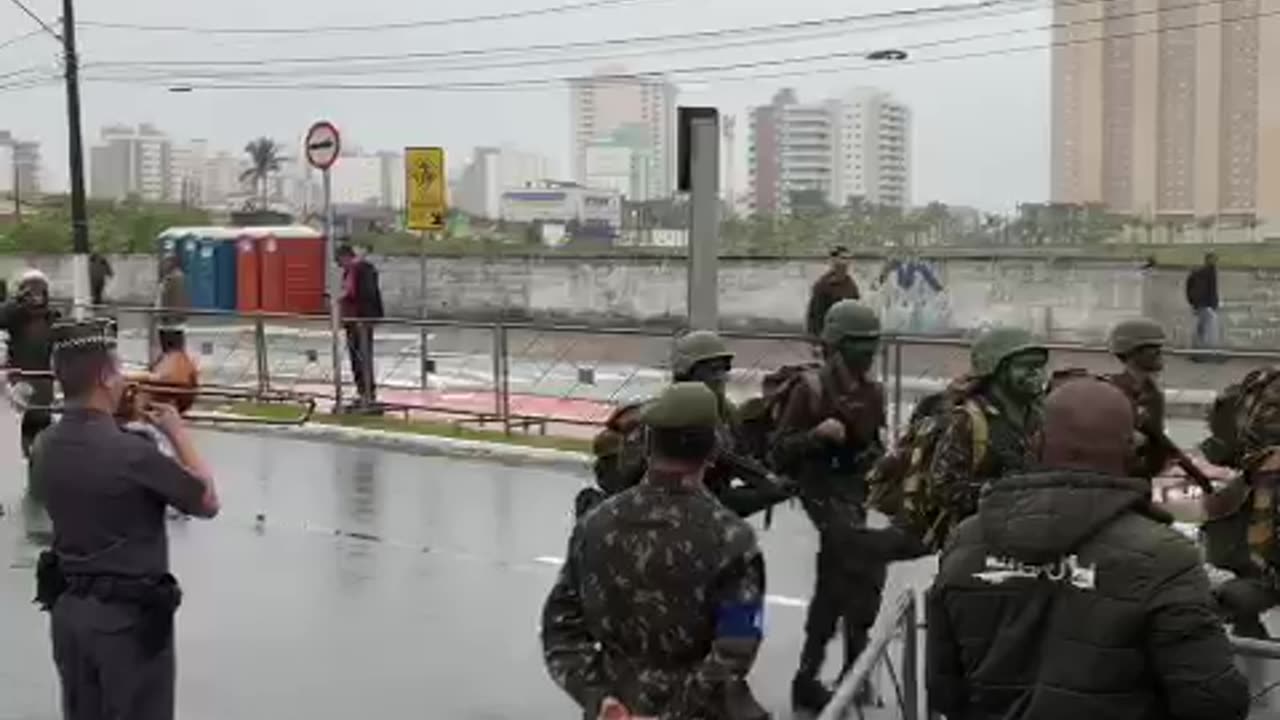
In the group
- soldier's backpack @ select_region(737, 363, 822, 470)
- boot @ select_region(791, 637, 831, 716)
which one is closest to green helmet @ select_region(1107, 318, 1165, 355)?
soldier's backpack @ select_region(737, 363, 822, 470)

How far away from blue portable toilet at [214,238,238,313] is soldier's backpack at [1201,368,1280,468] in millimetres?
30998

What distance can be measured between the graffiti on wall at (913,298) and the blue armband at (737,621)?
82.5ft

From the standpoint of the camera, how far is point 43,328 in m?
13.1

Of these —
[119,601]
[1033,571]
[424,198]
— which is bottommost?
[119,601]

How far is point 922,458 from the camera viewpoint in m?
5.98

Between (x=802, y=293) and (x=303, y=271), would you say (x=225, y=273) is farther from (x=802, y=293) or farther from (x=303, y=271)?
(x=802, y=293)

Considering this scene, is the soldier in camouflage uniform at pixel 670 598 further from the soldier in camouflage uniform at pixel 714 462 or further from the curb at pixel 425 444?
the curb at pixel 425 444

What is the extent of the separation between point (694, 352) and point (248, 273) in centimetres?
3040

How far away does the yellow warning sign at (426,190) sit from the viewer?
749 inches

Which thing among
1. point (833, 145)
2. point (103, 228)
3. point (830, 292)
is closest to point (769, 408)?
point (830, 292)

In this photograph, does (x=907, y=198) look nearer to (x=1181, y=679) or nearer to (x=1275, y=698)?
(x=1275, y=698)

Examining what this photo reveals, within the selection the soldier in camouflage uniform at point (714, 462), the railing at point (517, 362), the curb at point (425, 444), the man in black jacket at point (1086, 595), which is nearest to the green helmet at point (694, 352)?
the soldier in camouflage uniform at point (714, 462)

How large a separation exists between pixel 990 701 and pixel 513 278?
3139 cm

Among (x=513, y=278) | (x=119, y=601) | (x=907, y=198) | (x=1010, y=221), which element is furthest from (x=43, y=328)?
(x=907, y=198)
